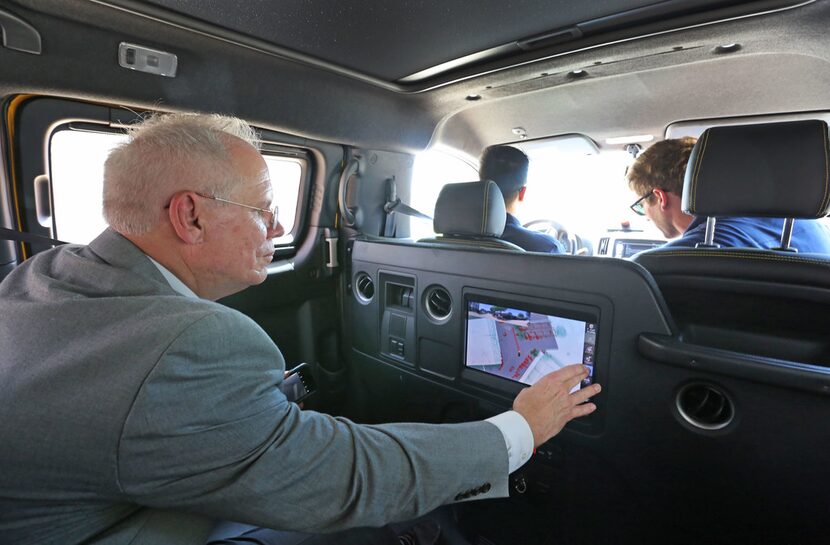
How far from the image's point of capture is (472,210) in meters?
2.21

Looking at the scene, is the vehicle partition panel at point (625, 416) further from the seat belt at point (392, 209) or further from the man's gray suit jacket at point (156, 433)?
the seat belt at point (392, 209)

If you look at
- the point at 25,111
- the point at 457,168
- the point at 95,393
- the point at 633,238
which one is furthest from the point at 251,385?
the point at 457,168

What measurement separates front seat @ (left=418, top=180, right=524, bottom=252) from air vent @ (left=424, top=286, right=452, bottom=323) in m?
0.27

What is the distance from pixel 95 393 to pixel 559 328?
1376mm

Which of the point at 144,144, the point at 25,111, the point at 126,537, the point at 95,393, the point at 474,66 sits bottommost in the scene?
the point at 126,537

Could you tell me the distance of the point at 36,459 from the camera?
741 millimetres

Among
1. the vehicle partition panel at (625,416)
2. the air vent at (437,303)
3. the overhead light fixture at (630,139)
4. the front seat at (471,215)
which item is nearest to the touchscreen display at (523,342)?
the vehicle partition panel at (625,416)

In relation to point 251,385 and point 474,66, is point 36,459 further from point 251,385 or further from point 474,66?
point 474,66

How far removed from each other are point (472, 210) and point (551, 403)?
3.99 feet

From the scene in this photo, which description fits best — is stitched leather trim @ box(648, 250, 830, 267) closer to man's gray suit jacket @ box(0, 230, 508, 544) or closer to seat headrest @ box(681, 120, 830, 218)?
seat headrest @ box(681, 120, 830, 218)

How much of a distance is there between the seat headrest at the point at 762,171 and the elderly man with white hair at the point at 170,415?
1.02m

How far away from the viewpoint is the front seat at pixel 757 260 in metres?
1.27

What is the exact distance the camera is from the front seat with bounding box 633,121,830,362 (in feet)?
4.16

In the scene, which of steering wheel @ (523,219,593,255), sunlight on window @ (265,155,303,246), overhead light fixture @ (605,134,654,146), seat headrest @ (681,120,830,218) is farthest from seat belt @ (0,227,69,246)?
overhead light fixture @ (605,134,654,146)
